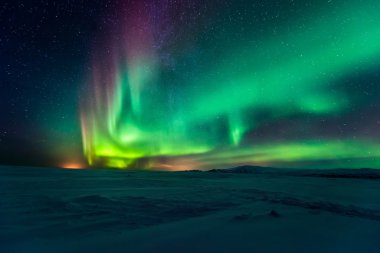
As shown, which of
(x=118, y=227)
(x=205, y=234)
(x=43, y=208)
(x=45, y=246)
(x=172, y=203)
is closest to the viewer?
(x=45, y=246)

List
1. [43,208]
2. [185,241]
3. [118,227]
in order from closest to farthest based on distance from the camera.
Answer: [185,241] → [118,227] → [43,208]

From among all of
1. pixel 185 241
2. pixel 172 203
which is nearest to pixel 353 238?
pixel 185 241

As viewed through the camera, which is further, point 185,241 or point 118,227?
point 118,227

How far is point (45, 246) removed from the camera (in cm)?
276

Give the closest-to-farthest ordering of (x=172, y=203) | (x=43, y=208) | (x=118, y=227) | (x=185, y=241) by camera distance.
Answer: (x=185, y=241) < (x=118, y=227) < (x=43, y=208) < (x=172, y=203)

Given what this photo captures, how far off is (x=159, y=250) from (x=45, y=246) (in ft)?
3.81

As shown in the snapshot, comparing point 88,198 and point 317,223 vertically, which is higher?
point 88,198

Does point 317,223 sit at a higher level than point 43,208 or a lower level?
lower

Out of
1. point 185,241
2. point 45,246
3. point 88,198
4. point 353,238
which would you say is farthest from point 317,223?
point 88,198

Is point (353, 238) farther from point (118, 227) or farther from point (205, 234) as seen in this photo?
point (118, 227)

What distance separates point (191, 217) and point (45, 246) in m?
2.34

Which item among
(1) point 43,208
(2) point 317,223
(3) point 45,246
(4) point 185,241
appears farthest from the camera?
(1) point 43,208

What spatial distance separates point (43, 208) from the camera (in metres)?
4.82

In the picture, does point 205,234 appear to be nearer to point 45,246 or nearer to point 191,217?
point 191,217
